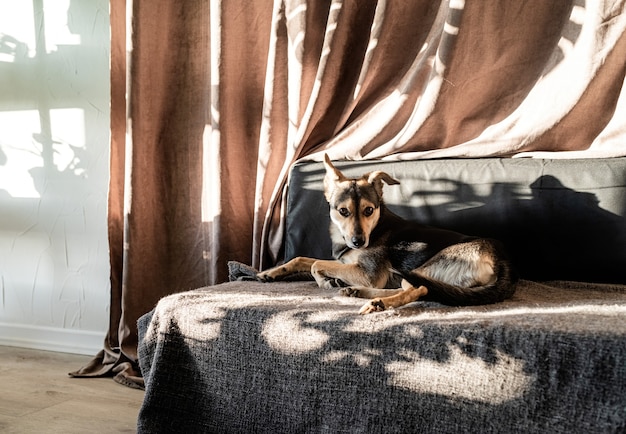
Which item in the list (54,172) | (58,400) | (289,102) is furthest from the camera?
(54,172)

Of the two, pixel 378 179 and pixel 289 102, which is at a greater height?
pixel 289 102

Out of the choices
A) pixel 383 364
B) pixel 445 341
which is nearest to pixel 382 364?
pixel 383 364

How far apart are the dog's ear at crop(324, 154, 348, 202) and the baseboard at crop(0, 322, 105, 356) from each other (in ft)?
5.50

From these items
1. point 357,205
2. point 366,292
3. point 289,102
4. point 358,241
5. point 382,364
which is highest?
point 289,102

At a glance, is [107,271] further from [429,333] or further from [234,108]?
[429,333]

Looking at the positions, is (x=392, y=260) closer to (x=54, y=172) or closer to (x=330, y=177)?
(x=330, y=177)

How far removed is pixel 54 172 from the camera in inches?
124

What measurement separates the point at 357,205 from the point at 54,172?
1.97 meters

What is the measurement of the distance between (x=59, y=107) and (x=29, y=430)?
5.80 ft

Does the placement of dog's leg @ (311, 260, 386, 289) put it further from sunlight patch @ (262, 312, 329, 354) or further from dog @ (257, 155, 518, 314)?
sunlight patch @ (262, 312, 329, 354)

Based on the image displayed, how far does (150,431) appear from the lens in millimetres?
1664

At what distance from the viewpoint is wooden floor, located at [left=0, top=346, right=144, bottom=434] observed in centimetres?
213

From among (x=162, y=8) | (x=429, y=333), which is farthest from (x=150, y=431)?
(x=162, y=8)

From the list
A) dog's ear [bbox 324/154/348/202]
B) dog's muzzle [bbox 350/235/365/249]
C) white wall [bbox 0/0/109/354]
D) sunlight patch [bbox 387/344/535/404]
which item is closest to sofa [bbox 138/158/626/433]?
sunlight patch [bbox 387/344/535/404]
